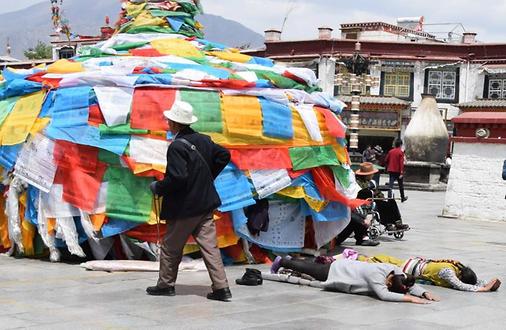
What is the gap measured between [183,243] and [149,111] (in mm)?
2218

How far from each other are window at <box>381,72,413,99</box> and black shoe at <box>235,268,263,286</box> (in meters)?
37.6

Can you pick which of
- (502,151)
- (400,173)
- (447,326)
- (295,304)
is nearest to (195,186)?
(295,304)

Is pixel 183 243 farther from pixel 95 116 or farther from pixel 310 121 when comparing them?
pixel 310 121

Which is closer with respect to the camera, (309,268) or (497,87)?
(309,268)

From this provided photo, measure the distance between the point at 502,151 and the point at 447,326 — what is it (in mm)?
10816

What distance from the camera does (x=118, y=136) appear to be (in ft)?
29.2

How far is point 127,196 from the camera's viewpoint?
8.87 m

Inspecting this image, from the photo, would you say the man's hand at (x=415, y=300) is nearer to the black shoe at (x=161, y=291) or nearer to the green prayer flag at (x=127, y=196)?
the black shoe at (x=161, y=291)

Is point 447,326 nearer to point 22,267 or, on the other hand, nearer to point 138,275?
point 138,275

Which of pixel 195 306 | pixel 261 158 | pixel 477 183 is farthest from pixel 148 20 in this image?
pixel 477 183

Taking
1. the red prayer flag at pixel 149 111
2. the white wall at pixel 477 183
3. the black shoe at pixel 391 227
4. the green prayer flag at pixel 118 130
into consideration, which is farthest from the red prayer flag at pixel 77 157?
the white wall at pixel 477 183

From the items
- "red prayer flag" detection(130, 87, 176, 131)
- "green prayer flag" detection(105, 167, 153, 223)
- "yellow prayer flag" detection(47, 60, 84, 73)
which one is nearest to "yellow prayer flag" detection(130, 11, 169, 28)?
"yellow prayer flag" detection(47, 60, 84, 73)

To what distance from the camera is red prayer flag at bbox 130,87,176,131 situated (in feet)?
29.3

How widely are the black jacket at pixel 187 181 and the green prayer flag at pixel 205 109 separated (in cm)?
174
